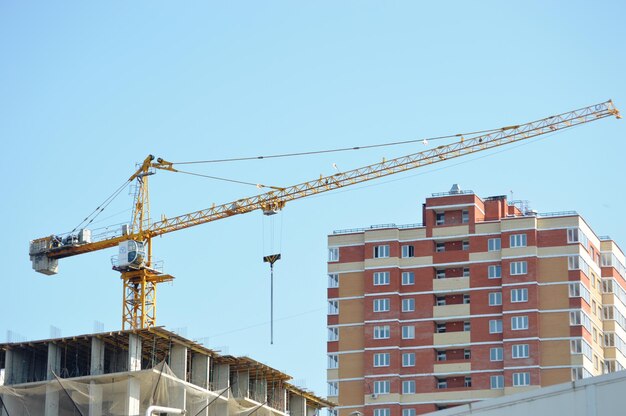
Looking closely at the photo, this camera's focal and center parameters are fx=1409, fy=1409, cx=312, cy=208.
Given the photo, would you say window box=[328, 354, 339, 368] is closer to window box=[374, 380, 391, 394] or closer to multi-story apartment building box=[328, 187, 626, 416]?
multi-story apartment building box=[328, 187, 626, 416]

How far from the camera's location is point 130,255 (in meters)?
121

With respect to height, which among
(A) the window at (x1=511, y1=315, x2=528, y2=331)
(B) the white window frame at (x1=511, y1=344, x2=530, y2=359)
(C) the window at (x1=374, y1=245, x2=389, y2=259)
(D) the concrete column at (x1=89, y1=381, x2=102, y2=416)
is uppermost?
(C) the window at (x1=374, y1=245, x2=389, y2=259)

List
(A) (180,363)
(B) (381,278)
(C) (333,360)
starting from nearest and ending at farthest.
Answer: (A) (180,363) < (B) (381,278) < (C) (333,360)

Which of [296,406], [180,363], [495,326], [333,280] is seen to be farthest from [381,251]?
[180,363]

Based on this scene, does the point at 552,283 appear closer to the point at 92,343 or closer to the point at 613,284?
the point at 613,284

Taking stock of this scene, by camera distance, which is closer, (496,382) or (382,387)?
(496,382)

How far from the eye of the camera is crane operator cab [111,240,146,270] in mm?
120250

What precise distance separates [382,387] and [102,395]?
61.4 m


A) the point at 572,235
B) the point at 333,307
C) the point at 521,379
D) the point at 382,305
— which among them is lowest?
the point at 521,379

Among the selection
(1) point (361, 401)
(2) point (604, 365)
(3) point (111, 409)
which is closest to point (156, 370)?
(3) point (111, 409)

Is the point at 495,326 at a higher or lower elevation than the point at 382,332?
higher

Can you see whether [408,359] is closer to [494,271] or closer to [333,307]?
[333,307]

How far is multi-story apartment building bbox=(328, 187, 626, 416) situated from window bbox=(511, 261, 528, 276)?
137mm

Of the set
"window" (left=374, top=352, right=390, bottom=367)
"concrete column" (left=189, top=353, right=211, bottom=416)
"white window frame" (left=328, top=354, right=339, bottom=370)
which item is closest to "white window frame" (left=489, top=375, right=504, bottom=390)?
"window" (left=374, top=352, right=390, bottom=367)
